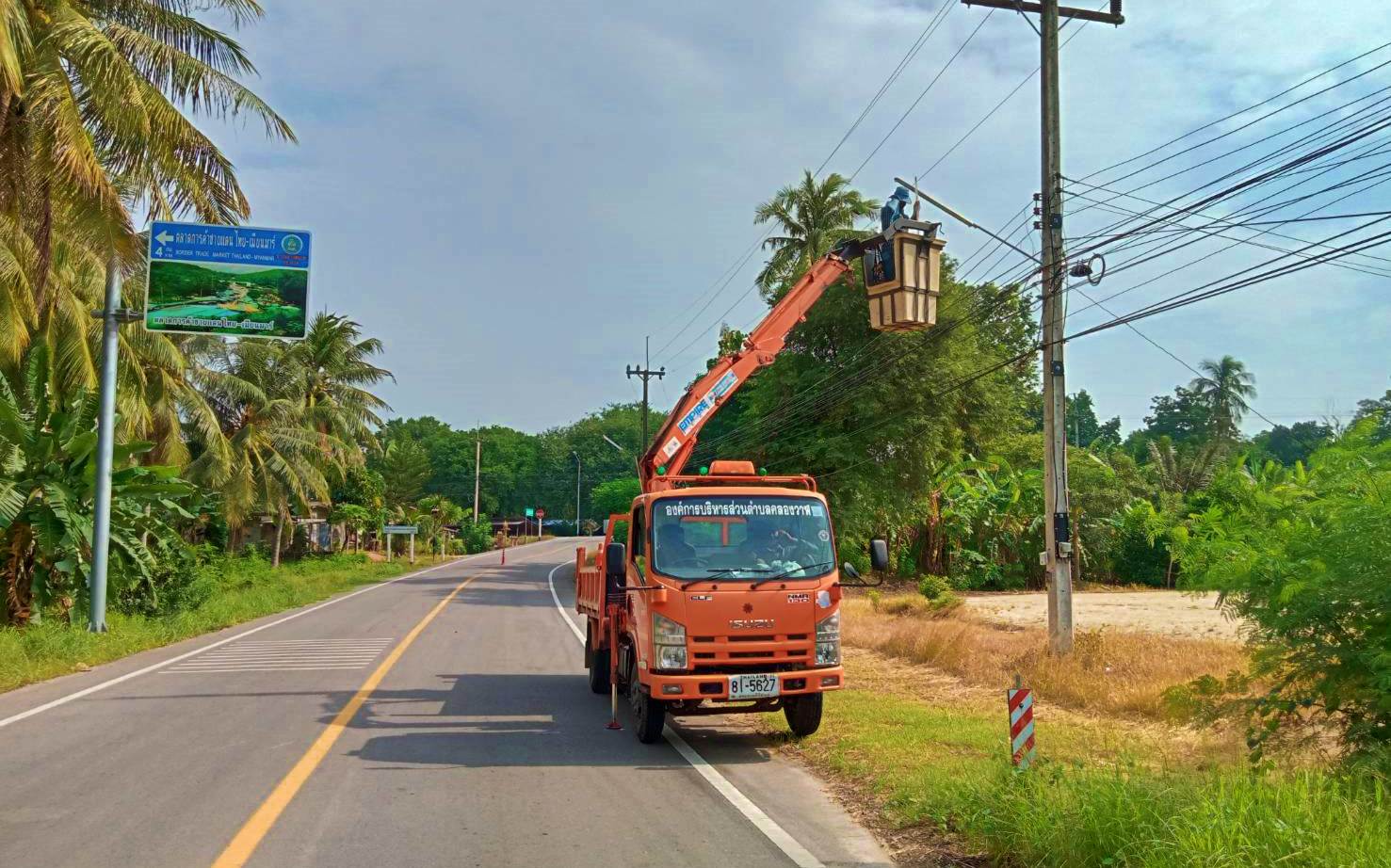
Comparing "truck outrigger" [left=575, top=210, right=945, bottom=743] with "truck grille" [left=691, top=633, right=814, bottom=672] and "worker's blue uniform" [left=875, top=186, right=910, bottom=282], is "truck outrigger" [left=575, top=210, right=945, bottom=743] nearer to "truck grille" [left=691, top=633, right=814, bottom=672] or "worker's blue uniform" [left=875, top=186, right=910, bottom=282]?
"truck grille" [left=691, top=633, right=814, bottom=672]

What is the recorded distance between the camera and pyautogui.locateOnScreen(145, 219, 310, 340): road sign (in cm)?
1772

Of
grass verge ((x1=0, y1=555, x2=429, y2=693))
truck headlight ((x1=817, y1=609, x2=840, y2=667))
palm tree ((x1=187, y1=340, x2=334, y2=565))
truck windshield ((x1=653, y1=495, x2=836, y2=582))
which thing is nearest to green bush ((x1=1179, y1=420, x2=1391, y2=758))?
truck headlight ((x1=817, y1=609, x2=840, y2=667))

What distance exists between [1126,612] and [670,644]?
1941 cm

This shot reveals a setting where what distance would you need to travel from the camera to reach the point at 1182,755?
8.82 metres

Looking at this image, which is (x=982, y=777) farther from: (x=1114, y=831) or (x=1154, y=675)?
(x=1154, y=675)

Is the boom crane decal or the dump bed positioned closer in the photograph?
the dump bed

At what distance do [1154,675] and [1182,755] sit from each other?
3.74 m

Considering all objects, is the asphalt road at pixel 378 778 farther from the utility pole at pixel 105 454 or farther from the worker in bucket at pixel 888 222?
the worker in bucket at pixel 888 222

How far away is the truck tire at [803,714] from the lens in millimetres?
9906

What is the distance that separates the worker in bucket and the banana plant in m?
14.2

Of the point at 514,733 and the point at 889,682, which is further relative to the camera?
the point at 889,682

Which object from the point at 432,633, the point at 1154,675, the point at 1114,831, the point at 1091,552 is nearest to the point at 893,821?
the point at 1114,831

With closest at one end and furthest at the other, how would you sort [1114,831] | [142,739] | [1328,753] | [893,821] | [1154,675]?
[1114,831]
[893,821]
[1328,753]
[142,739]
[1154,675]

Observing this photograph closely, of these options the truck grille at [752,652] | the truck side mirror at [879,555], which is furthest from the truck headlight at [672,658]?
the truck side mirror at [879,555]
